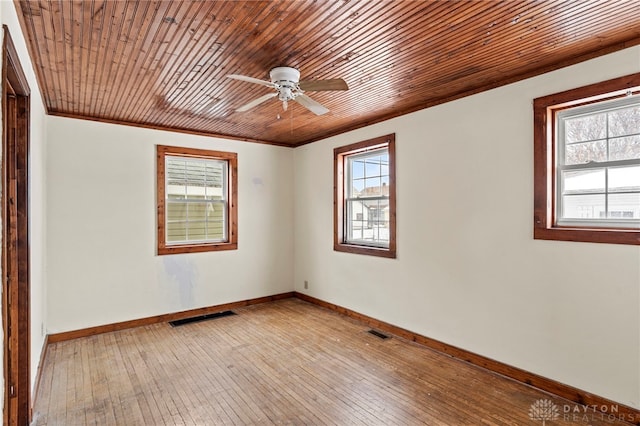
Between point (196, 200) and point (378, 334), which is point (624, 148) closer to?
point (378, 334)

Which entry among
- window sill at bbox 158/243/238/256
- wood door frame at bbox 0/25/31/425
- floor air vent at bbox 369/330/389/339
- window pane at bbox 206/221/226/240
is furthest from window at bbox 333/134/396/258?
wood door frame at bbox 0/25/31/425

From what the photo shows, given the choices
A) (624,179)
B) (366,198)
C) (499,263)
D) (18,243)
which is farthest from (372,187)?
(18,243)

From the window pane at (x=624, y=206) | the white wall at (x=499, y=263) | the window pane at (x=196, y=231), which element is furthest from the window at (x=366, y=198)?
the window pane at (x=624, y=206)

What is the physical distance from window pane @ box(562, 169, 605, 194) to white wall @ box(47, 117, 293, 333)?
4.08m

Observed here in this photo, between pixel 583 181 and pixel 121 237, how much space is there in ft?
16.1

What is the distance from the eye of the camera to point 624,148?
8.59 ft

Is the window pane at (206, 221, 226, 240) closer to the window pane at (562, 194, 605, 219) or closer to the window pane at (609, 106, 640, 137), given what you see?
the window pane at (562, 194, 605, 219)

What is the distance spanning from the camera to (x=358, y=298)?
4.80 metres

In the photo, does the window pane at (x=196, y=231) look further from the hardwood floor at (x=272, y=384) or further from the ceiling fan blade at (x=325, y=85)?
the ceiling fan blade at (x=325, y=85)

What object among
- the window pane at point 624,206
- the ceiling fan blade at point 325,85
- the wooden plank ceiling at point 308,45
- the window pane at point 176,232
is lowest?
the window pane at point 176,232

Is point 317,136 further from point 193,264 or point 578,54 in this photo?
point 578,54

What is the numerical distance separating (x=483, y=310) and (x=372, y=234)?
1790 mm

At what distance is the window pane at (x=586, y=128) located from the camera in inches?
107

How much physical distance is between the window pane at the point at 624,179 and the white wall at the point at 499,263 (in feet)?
1.48
